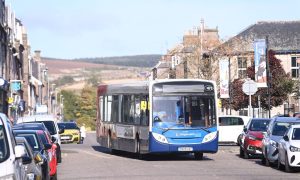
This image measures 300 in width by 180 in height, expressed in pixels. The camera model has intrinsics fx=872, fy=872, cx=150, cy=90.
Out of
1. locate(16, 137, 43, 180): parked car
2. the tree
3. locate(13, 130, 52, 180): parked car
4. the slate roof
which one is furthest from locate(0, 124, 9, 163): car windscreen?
the slate roof

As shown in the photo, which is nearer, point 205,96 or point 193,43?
point 205,96

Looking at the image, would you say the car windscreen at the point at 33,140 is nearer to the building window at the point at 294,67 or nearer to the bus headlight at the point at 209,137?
the bus headlight at the point at 209,137

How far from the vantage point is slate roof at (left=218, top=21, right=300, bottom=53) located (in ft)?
258

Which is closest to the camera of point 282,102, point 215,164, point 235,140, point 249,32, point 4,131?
point 4,131

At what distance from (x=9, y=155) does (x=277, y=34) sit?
70.4 m

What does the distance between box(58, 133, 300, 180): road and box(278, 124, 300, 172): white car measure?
0.33m

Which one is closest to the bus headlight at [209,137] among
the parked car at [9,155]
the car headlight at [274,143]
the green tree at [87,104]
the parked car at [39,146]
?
the car headlight at [274,143]

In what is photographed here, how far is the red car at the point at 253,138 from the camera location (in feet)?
107

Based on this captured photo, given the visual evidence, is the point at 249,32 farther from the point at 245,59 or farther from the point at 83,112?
the point at 83,112

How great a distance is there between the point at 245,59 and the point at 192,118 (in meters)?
39.0

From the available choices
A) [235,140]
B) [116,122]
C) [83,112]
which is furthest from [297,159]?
[83,112]

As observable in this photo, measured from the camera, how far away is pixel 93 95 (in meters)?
164

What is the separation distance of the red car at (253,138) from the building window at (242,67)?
34990 millimetres

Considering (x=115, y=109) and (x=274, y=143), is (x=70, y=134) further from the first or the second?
(x=274, y=143)
